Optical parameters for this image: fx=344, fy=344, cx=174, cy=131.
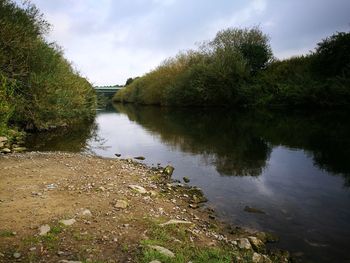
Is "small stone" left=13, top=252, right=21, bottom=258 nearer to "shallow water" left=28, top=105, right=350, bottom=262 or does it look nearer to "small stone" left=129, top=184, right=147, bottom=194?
"small stone" left=129, top=184, right=147, bottom=194

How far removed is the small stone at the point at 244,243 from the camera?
26.8 feet

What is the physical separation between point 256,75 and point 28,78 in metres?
45.6

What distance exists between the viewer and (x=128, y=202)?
1027cm

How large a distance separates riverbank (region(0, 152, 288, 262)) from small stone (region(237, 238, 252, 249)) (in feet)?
0.08

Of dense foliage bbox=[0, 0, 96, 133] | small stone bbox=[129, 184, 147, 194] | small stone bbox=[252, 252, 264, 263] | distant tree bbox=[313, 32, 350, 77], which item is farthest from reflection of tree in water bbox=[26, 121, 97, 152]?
distant tree bbox=[313, 32, 350, 77]

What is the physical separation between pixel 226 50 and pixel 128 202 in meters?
56.0

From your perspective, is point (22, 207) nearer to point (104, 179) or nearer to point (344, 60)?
point (104, 179)

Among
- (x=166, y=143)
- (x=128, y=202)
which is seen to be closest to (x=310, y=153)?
(x=166, y=143)

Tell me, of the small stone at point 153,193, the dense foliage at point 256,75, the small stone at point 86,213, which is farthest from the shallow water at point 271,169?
the dense foliage at point 256,75

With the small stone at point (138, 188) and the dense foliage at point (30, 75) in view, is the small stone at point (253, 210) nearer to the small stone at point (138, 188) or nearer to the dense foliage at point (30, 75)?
the small stone at point (138, 188)

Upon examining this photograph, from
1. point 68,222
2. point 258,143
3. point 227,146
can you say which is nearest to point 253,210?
point 68,222

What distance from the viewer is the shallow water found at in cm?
983

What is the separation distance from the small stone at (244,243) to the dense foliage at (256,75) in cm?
3946

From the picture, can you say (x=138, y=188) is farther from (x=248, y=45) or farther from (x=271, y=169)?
(x=248, y=45)
